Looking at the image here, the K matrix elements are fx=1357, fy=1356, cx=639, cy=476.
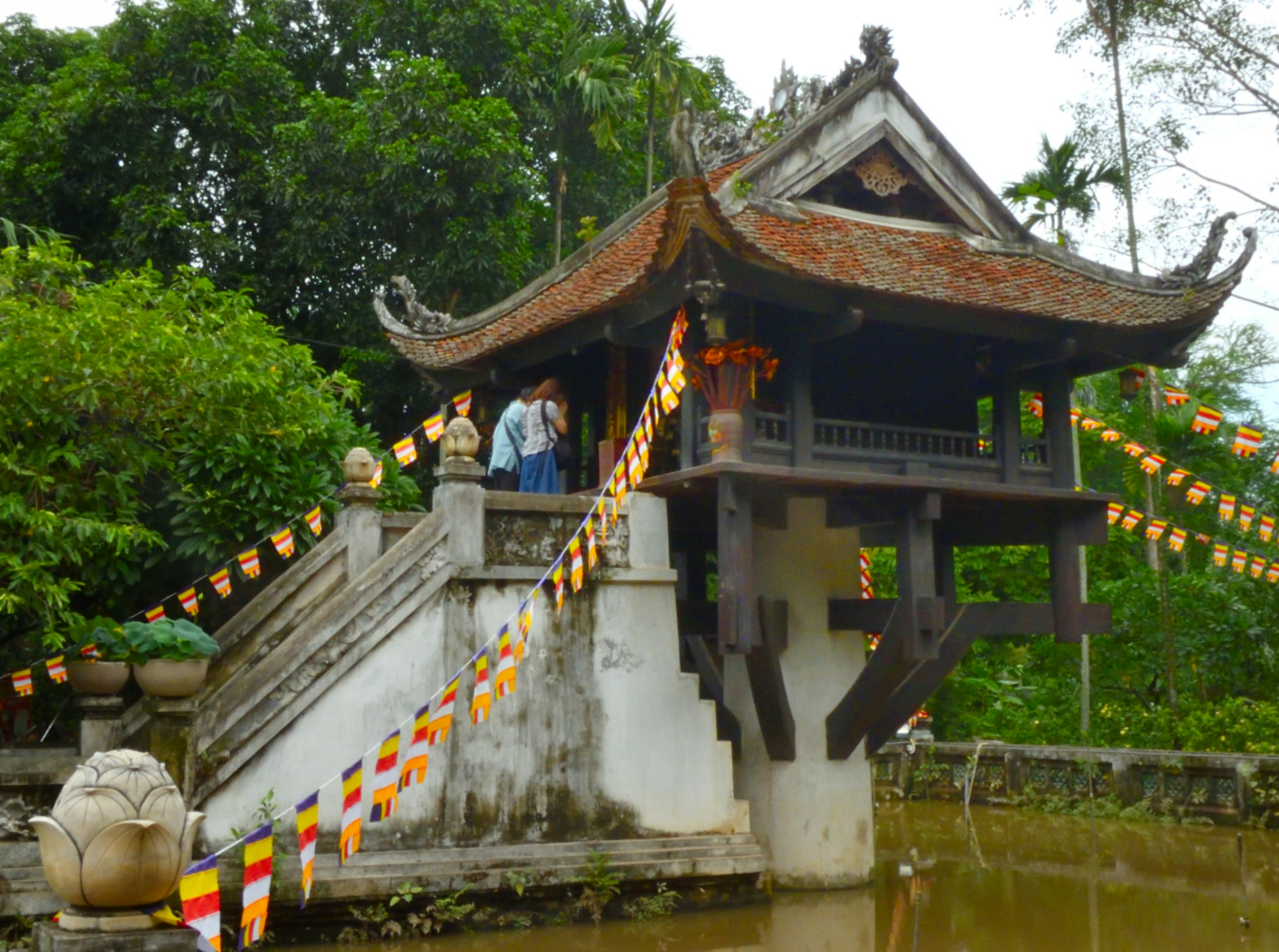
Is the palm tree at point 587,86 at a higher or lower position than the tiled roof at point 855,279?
higher

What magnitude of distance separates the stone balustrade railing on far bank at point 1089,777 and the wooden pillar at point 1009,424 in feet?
14.4

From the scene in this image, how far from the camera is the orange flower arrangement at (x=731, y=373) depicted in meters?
10.6

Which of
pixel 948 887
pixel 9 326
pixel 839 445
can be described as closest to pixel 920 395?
→ pixel 839 445

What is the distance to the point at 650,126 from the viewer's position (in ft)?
75.0

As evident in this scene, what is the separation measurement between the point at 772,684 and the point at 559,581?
2.16 m

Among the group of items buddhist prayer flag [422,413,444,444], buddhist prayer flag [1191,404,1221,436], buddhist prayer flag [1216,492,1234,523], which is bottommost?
buddhist prayer flag [1216,492,1234,523]

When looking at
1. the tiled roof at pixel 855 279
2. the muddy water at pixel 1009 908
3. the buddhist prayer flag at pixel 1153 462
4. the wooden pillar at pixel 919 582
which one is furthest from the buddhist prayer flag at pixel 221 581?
the buddhist prayer flag at pixel 1153 462

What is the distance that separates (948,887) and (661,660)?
11.9 ft

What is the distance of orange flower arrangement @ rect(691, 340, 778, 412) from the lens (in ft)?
34.9

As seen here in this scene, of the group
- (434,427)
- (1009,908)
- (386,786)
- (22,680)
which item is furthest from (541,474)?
(1009,908)

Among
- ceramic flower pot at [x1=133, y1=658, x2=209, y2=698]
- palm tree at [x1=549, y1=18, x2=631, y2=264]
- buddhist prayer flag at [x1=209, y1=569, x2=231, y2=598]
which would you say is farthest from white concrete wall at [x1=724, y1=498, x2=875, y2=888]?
palm tree at [x1=549, y1=18, x2=631, y2=264]

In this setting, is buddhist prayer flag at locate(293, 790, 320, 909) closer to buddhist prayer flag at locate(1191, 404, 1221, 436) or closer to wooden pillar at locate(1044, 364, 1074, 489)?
wooden pillar at locate(1044, 364, 1074, 489)

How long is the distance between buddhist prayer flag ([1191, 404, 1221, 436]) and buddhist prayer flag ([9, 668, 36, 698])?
11393 millimetres

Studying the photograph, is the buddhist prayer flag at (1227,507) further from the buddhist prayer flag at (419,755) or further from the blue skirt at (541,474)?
the buddhist prayer flag at (419,755)
